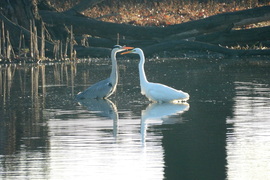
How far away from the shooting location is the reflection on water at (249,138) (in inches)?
367

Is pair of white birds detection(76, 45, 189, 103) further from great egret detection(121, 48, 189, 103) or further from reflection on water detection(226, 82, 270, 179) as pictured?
reflection on water detection(226, 82, 270, 179)

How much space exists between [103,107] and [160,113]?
1791 millimetres

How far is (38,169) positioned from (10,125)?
403cm

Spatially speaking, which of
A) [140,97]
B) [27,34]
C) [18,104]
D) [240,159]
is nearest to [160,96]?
[140,97]

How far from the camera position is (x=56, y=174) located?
9.28 m

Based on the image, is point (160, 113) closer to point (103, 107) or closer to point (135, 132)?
point (103, 107)

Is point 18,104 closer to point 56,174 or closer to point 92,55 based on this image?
point 56,174

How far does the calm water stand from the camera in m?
9.48

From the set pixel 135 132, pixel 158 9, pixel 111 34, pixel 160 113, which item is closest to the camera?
pixel 135 132

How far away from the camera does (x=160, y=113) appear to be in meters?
14.7

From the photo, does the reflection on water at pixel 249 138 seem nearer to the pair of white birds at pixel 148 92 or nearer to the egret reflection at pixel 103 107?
the pair of white birds at pixel 148 92

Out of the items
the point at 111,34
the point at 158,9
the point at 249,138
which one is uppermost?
the point at 158,9

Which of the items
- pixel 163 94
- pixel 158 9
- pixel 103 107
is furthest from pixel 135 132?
pixel 158 9

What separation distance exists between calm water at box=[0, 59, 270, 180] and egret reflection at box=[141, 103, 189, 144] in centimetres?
2
